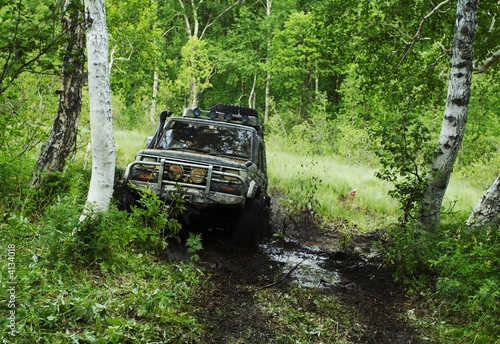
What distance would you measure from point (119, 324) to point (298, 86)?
34.8 m

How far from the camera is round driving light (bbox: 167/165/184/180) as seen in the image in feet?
22.6

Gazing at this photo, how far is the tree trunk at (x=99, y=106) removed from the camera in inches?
201

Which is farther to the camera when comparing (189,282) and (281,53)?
(281,53)

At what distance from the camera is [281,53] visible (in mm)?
31656

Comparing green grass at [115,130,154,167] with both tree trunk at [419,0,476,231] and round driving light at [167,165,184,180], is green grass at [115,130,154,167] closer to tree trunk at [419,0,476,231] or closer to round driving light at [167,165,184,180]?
round driving light at [167,165,184,180]

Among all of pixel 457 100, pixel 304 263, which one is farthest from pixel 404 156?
pixel 304 263

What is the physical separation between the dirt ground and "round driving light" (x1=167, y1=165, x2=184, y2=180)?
117 cm

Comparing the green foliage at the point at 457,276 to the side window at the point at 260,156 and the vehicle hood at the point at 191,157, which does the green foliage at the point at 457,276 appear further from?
the side window at the point at 260,156

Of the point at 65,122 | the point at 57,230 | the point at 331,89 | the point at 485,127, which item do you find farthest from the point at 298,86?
the point at 57,230

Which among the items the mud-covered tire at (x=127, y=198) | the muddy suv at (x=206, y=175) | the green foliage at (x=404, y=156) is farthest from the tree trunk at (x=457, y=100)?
the mud-covered tire at (x=127, y=198)

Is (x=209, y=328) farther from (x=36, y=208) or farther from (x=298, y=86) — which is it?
(x=298, y=86)

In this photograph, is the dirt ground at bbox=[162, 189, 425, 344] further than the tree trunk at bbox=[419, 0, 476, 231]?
No

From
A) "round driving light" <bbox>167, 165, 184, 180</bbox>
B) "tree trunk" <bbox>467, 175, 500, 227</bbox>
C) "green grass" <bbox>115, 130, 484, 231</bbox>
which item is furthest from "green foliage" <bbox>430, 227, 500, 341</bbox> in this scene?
"green grass" <bbox>115, 130, 484, 231</bbox>

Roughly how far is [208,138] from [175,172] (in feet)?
4.94
